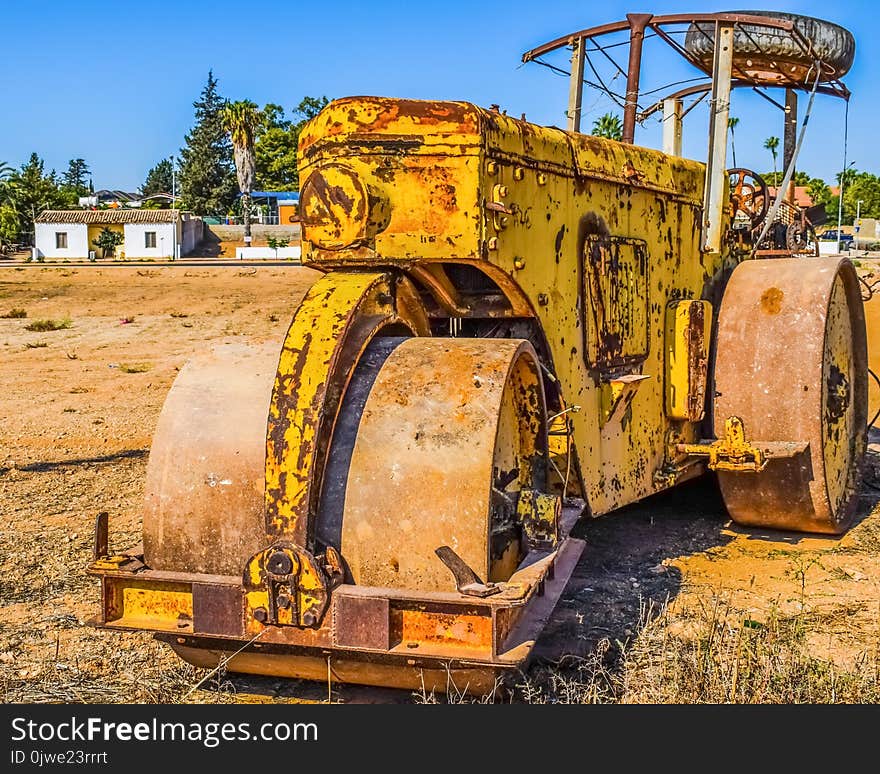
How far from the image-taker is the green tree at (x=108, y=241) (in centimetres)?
5259

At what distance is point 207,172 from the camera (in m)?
73.7

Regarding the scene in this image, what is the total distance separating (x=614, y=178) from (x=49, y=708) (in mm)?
3108

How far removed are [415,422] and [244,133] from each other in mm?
62284

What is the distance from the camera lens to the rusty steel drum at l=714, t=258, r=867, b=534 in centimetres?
519

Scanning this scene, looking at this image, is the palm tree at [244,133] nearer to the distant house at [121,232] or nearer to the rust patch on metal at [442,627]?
the distant house at [121,232]

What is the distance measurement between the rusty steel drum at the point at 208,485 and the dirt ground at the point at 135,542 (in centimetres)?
44

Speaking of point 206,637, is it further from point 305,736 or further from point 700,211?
point 700,211

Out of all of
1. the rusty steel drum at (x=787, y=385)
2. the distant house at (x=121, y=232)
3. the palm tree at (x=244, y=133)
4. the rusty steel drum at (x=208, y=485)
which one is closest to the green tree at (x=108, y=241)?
the distant house at (x=121, y=232)

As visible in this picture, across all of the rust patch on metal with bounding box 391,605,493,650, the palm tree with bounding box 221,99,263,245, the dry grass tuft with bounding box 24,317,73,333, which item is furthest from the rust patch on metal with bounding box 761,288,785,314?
the palm tree with bounding box 221,99,263,245

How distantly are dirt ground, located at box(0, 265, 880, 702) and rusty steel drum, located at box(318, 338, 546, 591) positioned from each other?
632 millimetres

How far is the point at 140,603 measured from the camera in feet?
10.3

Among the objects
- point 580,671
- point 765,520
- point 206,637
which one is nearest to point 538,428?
point 580,671

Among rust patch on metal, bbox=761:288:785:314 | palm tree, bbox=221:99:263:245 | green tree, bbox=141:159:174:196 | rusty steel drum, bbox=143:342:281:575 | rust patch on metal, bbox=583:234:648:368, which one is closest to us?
rusty steel drum, bbox=143:342:281:575

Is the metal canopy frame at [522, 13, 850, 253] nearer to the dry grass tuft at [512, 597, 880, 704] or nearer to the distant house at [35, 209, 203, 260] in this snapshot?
the dry grass tuft at [512, 597, 880, 704]
